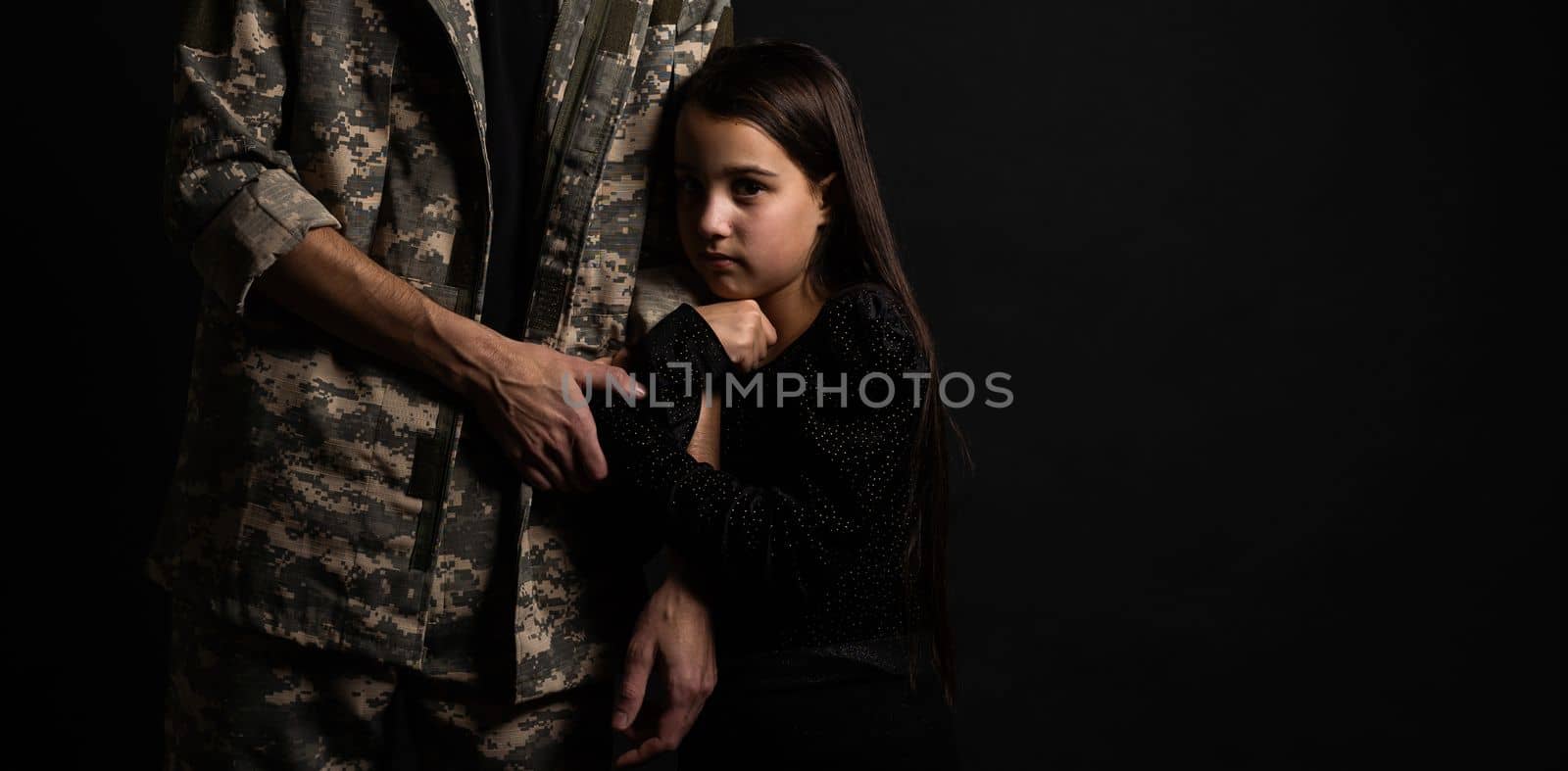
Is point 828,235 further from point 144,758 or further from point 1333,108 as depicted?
point 144,758

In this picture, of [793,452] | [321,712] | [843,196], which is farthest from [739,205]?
[321,712]

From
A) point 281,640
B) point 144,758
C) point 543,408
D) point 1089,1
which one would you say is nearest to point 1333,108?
point 1089,1

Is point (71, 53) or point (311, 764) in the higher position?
point (71, 53)

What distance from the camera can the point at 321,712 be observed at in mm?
1355

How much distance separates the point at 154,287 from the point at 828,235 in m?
1.24

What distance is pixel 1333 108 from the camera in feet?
7.53

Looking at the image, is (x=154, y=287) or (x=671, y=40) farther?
(x=154, y=287)

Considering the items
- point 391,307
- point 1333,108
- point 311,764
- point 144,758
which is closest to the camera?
point 391,307

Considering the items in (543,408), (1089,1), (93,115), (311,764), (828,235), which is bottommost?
(311,764)

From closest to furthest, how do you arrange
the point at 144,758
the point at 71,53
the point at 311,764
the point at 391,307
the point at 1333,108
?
the point at 391,307 → the point at 311,764 → the point at 71,53 → the point at 144,758 → the point at 1333,108

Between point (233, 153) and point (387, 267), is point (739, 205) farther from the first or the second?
point (233, 153)

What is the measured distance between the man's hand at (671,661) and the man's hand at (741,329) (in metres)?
0.23

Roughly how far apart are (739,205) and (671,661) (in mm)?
471

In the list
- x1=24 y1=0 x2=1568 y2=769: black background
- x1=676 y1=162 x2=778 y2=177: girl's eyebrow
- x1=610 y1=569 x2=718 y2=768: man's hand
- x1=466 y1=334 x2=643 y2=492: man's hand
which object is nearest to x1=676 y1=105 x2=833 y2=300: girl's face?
x1=676 y1=162 x2=778 y2=177: girl's eyebrow
